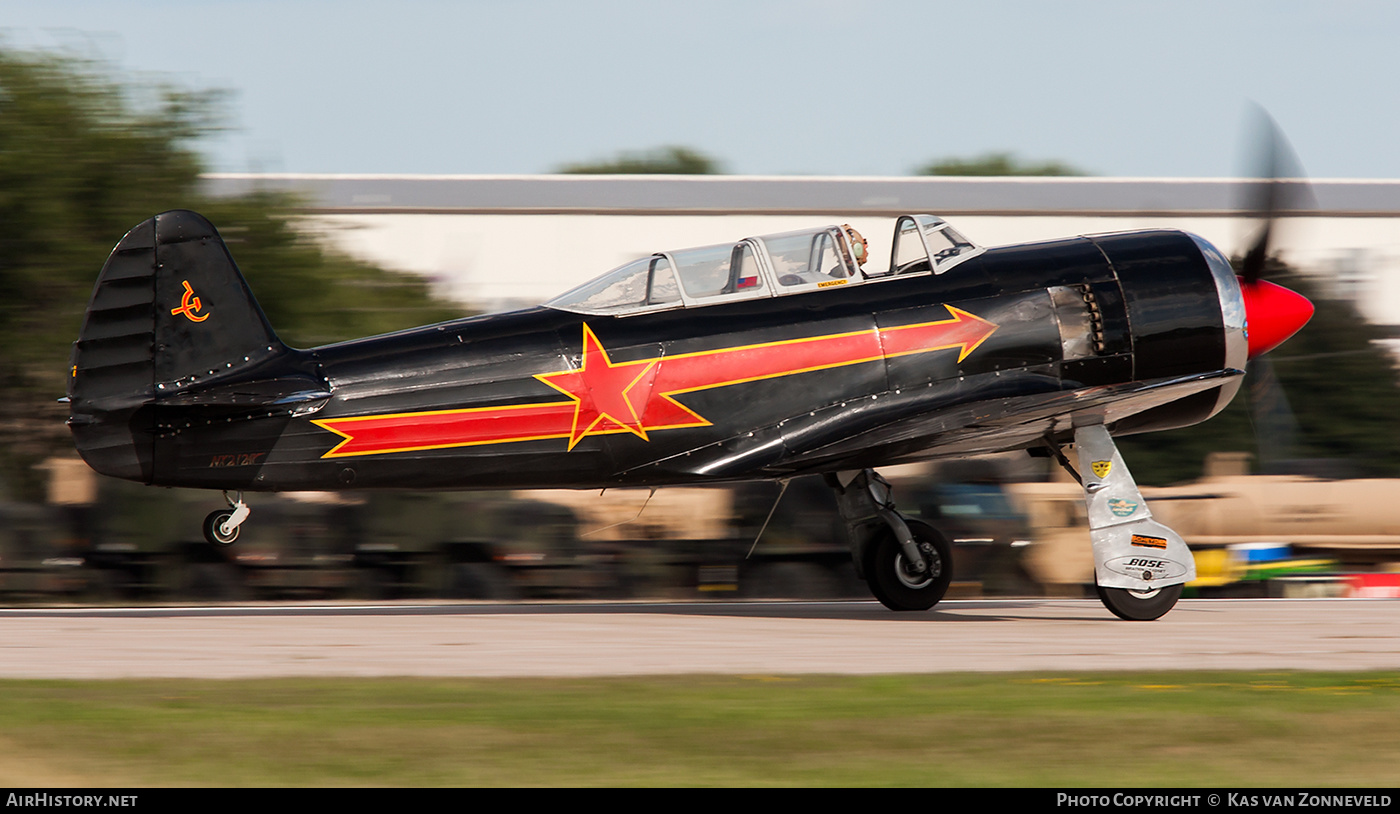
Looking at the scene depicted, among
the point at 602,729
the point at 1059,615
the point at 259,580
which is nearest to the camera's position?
the point at 602,729

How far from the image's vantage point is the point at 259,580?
52.2 ft

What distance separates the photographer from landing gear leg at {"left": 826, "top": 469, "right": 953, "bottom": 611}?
1258cm

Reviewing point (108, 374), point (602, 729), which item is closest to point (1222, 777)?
point (602, 729)

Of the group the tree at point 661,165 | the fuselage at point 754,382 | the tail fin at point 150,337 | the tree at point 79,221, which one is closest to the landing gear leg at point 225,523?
the fuselage at point 754,382

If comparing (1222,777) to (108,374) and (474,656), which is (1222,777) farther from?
(108,374)

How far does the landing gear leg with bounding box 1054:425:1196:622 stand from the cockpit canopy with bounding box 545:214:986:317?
85.7 inches

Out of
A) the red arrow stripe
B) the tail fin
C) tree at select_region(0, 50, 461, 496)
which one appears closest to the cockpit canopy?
the red arrow stripe

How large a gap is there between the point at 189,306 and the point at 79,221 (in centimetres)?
1189

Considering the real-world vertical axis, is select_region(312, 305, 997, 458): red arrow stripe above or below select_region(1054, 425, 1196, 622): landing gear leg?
above

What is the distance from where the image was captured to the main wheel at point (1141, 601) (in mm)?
11305

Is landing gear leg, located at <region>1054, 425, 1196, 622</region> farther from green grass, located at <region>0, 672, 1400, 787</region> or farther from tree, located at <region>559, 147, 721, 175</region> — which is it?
tree, located at <region>559, 147, 721, 175</region>

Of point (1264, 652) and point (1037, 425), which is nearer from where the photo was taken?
point (1264, 652)

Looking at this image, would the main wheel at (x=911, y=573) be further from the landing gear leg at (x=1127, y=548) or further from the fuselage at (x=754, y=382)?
the landing gear leg at (x=1127, y=548)

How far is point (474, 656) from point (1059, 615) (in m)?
5.77
